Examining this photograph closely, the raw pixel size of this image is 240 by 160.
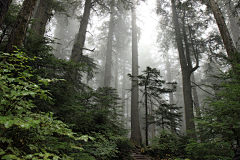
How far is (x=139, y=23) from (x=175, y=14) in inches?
216

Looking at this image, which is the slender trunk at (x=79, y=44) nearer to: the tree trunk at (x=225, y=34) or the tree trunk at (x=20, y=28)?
the tree trunk at (x=20, y=28)

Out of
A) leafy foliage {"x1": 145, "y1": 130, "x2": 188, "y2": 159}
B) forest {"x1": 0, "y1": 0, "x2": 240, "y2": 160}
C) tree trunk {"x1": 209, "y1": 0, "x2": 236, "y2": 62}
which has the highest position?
tree trunk {"x1": 209, "y1": 0, "x2": 236, "y2": 62}

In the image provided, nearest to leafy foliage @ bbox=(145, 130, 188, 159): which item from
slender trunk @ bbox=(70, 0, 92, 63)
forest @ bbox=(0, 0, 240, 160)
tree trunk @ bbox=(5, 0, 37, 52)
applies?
forest @ bbox=(0, 0, 240, 160)

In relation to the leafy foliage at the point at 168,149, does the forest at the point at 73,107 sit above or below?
above

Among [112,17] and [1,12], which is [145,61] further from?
[1,12]

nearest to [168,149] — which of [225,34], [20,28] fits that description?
[225,34]

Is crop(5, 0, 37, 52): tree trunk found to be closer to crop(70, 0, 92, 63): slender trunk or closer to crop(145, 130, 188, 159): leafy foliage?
crop(70, 0, 92, 63): slender trunk

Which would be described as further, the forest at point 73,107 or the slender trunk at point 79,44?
the slender trunk at point 79,44

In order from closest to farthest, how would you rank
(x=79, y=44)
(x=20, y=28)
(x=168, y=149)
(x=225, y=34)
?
(x=20, y=28) < (x=168, y=149) < (x=225, y=34) < (x=79, y=44)

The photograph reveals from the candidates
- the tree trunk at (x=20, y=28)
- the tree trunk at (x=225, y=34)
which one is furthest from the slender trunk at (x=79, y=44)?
the tree trunk at (x=225, y=34)

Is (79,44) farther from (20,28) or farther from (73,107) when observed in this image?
(73,107)

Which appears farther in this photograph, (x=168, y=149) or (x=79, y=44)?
(x=79, y=44)

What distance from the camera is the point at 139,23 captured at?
1518cm

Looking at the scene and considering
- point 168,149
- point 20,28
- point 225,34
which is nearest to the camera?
point 20,28
